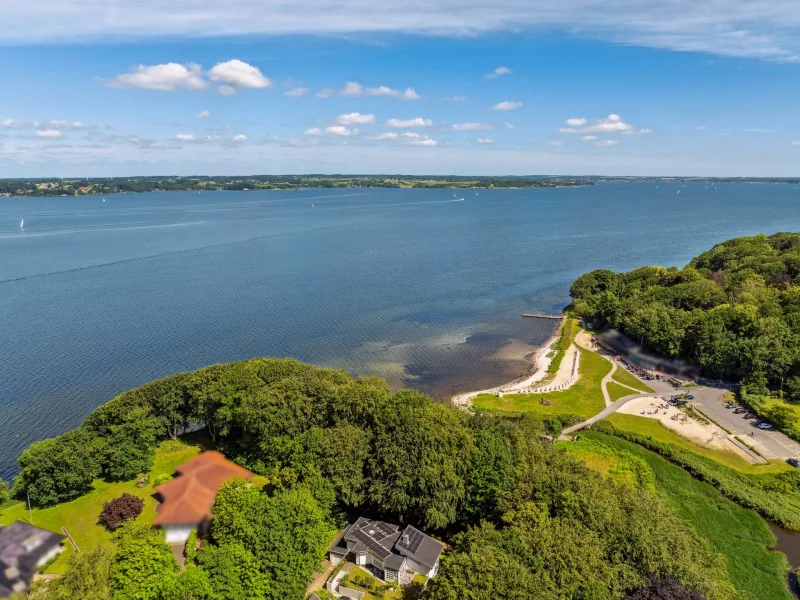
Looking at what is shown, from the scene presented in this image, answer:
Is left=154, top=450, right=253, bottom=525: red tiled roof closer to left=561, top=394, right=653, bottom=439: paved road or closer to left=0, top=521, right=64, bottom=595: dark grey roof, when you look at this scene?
left=0, top=521, right=64, bottom=595: dark grey roof

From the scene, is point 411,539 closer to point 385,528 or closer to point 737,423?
point 385,528

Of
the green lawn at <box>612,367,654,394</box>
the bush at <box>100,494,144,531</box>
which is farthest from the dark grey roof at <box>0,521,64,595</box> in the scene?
the green lawn at <box>612,367,654,394</box>

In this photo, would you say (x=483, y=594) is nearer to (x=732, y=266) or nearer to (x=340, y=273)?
(x=732, y=266)

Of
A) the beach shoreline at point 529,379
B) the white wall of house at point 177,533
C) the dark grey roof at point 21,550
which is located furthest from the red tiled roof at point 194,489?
the beach shoreline at point 529,379

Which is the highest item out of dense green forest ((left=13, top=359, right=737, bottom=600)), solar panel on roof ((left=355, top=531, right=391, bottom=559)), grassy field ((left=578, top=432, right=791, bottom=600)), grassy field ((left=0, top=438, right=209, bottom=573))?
dense green forest ((left=13, top=359, right=737, bottom=600))

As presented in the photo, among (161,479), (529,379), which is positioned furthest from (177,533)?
(529,379)

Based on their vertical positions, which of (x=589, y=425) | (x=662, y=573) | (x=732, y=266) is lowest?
(x=589, y=425)

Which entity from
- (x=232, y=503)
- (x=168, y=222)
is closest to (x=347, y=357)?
(x=232, y=503)
